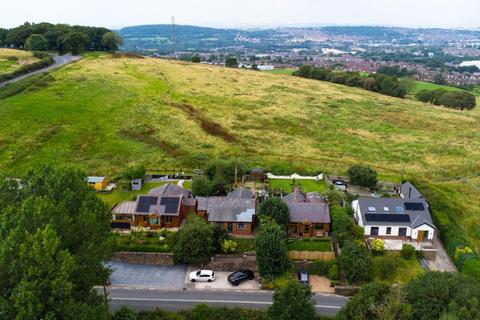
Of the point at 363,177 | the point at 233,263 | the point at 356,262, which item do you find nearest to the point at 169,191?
the point at 233,263

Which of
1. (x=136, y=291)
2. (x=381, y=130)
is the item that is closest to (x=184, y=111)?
(x=381, y=130)

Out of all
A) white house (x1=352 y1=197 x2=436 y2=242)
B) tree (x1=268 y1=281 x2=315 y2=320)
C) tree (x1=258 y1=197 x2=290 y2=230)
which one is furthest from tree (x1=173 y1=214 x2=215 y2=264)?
white house (x1=352 y1=197 x2=436 y2=242)

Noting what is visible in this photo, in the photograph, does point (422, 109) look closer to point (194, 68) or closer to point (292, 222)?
point (194, 68)

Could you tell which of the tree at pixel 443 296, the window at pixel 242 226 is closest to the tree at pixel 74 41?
the window at pixel 242 226

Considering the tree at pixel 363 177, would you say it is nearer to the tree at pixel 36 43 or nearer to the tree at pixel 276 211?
the tree at pixel 276 211

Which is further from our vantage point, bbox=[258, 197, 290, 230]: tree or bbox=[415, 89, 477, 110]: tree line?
bbox=[415, 89, 477, 110]: tree line

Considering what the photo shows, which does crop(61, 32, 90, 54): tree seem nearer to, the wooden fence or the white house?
the white house
